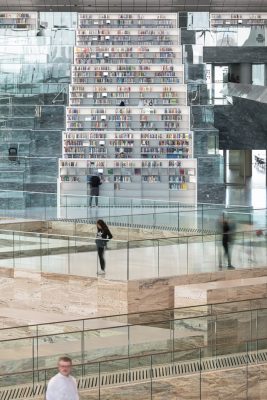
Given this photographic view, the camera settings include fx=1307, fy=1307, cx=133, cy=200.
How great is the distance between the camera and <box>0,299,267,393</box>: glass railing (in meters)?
12.1

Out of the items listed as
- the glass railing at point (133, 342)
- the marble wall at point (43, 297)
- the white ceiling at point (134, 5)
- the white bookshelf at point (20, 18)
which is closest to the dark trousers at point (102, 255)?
the marble wall at point (43, 297)

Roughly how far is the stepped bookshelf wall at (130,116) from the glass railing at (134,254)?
368 inches

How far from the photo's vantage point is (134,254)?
18.1m

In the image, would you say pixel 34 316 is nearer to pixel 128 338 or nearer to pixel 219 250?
pixel 219 250

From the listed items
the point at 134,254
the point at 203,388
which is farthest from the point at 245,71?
the point at 203,388

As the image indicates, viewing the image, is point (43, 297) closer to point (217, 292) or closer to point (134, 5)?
point (217, 292)

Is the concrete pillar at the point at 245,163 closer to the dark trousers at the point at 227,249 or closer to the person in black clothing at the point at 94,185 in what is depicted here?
the person in black clothing at the point at 94,185

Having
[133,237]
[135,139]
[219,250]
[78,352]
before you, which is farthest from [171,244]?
[135,139]

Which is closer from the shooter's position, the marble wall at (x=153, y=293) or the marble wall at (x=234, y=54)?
the marble wall at (x=153, y=293)

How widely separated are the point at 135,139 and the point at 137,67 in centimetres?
518

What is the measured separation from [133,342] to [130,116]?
815 inches

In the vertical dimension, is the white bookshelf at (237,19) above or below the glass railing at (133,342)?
above

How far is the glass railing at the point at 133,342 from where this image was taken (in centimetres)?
1213

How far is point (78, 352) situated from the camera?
12453 millimetres
